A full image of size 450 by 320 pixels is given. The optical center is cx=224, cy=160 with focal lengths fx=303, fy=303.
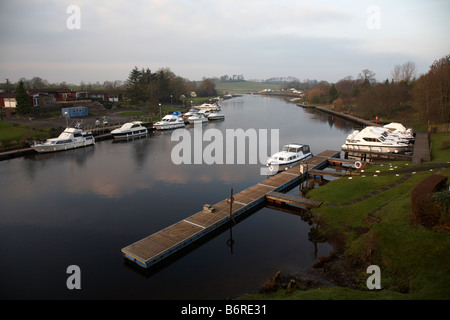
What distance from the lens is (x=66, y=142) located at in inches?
1911

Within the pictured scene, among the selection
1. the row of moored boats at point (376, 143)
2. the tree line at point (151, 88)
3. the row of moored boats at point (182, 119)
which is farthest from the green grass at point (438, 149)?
the tree line at point (151, 88)

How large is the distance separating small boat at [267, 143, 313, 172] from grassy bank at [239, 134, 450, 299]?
953cm

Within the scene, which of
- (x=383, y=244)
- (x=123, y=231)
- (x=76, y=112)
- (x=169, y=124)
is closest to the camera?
(x=383, y=244)

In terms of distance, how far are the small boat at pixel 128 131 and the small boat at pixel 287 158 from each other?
35.0 meters

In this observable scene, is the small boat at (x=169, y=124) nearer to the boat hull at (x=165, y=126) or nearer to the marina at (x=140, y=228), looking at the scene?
the boat hull at (x=165, y=126)

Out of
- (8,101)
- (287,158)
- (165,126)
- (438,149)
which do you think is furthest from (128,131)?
(438,149)

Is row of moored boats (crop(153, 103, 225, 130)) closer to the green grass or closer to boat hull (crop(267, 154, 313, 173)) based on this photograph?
boat hull (crop(267, 154, 313, 173))

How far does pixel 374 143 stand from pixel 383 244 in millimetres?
30669

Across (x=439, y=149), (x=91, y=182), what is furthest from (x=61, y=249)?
(x=439, y=149)

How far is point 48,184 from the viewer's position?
32594 mm

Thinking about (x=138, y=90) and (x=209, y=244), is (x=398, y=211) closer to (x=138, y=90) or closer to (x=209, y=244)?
(x=209, y=244)

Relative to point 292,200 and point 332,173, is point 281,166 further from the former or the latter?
point 292,200

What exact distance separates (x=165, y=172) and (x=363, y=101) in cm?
6473
